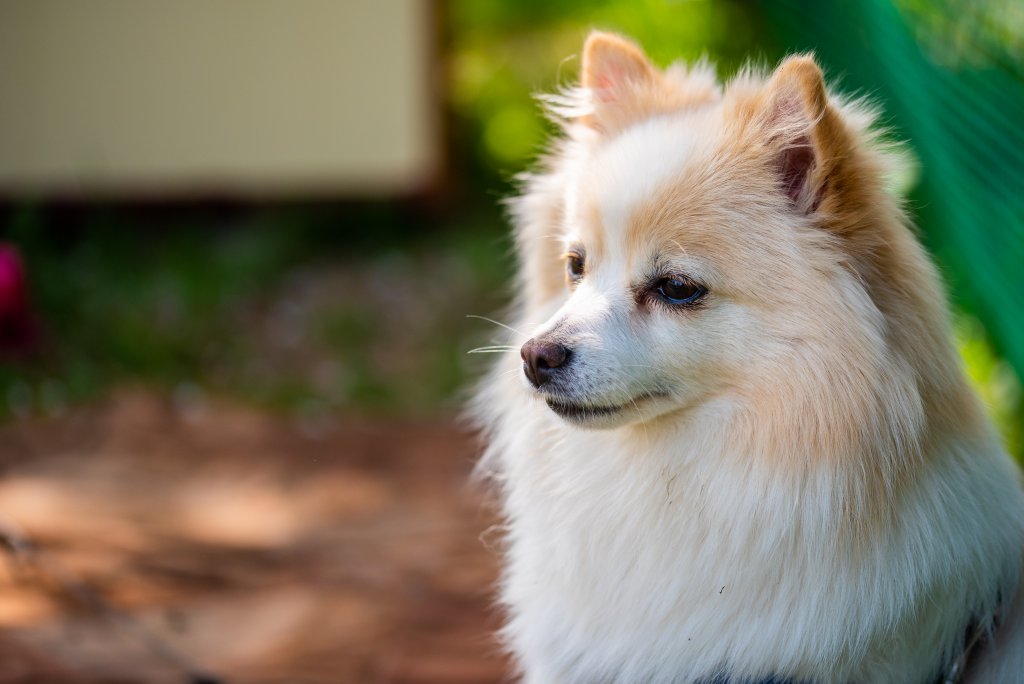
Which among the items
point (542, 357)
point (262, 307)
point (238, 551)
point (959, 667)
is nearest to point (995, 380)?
point (959, 667)

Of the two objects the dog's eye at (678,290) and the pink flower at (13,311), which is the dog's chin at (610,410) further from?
the pink flower at (13,311)

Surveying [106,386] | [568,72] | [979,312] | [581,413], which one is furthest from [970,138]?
[568,72]

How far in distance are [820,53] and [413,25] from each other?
3236mm

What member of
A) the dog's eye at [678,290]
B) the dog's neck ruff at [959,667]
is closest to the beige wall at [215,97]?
the dog's eye at [678,290]

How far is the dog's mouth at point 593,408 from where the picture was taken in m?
1.98

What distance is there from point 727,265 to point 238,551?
2522mm

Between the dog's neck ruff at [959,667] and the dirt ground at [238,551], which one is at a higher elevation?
the dog's neck ruff at [959,667]

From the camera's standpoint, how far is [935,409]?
1929 millimetres

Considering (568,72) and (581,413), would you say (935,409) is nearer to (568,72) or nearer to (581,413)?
(581,413)

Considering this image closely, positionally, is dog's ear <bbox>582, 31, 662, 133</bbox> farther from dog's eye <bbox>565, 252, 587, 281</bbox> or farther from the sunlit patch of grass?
the sunlit patch of grass

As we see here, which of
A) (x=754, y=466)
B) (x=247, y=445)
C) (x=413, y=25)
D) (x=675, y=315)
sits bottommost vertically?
(x=247, y=445)

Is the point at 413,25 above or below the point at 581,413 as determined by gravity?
above

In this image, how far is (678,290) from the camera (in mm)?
1998

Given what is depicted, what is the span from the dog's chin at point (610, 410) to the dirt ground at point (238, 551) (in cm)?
102
